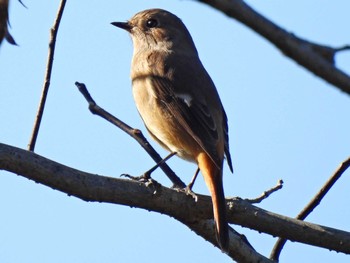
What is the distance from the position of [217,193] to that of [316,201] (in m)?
0.64

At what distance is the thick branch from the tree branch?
1910 millimetres

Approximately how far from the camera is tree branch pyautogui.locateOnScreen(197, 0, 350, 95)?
5.08 feet

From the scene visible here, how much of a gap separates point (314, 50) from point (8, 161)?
194 cm

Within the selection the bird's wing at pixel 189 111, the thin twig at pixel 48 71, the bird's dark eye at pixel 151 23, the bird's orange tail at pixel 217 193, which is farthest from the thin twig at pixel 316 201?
the bird's dark eye at pixel 151 23

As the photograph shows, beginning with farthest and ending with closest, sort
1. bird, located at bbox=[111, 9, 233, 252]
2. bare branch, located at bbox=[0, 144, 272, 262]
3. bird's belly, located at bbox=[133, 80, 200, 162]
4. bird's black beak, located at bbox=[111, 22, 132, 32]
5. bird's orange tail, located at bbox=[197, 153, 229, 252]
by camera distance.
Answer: bird's black beak, located at bbox=[111, 22, 132, 32] < bird's belly, located at bbox=[133, 80, 200, 162] < bird, located at bbox=[111, 9, 233, 252] < bird's orange tail, located at bbox=[197, 153, 229, 252] < bare branch, located at bbox=[0, 144, 272, 262]

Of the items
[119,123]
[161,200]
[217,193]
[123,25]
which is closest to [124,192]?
[161,200]

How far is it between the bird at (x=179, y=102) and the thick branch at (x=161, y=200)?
0.54 meters

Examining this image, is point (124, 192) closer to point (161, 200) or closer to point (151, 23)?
point (161, 200)

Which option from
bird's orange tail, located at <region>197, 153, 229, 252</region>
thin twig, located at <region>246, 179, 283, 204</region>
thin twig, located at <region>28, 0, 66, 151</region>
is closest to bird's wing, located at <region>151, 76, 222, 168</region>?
bird's orange tail, located at <region>197, 153, 229, 252</region>

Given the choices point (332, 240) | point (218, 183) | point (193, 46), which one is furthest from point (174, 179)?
point (193, 46)

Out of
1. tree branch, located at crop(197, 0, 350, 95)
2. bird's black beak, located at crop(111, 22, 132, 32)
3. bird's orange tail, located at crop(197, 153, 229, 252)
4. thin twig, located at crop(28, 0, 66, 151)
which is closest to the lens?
tree branch, located at crop(197, 0, 350, 95)

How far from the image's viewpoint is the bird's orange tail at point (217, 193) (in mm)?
4047

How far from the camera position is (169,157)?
18.6 ft

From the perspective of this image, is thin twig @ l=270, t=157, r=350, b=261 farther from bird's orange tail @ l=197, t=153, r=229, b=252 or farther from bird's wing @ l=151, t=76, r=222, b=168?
bird's wing @ l=151, t=76, r=222, b=168
